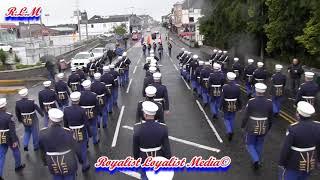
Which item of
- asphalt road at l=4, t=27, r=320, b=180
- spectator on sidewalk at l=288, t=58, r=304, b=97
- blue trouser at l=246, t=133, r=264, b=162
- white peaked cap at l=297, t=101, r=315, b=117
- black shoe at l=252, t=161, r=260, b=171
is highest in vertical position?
white peaked cap at l=297, t=101, r=315, b=117

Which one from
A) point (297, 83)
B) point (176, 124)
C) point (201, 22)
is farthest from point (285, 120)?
point (201, 22)

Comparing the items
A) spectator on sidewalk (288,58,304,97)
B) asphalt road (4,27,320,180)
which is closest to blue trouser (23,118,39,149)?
asphalt road (4,27,320,180)

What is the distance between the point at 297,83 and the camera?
18.5 metres

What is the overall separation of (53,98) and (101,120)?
2409 millimetres

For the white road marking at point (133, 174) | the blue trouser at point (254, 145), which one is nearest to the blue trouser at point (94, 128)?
the white road marking at point (133, 174)

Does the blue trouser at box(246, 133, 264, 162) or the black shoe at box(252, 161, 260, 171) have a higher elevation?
the blue trouser at box(246, 133, 264, 162)

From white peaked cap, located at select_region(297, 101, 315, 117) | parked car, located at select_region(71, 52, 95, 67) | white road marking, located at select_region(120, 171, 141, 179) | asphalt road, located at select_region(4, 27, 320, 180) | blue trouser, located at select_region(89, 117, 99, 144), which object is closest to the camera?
white peaked cap, located at select_region(297, 101, 315, 117)

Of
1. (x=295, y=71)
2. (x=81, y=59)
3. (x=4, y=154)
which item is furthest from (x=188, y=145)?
(x=81, y=59)

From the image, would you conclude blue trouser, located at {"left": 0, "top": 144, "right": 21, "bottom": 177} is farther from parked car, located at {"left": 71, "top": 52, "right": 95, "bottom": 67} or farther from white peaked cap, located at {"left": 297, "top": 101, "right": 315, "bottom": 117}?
parked car, located at {"left": 71, "top": 52, "right": 95, "bottom": 67}

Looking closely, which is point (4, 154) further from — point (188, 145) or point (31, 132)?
point (188, 145)

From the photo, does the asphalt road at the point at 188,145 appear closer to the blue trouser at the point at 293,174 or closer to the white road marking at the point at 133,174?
the white road marking at the point at 133,174

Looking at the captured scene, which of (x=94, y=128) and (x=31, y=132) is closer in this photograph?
(x=94, y=128)

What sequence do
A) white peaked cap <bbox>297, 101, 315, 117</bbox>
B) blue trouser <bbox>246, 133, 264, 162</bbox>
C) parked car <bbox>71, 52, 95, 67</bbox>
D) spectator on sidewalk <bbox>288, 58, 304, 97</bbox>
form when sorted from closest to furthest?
white peaked cap <bbox>297, 101, 315, 117</bbox> < blue trouser <bbox>246, 133, 264, 162</bbox> < spectator on sidewalk <bbox>288, 58, 304, 97</bbox> < parked car <bbox>71, 52, 95, 67</bbox>

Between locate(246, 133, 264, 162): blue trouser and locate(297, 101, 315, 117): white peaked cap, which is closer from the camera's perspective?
locate(297, 101, 315, 117): white peaked cap
